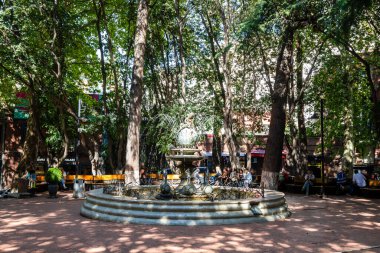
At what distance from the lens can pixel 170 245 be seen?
7773 mm

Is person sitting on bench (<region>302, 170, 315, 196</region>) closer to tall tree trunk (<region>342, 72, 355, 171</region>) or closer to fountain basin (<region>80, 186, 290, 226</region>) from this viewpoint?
tall tree trunk (<region>342, 72, 355, 171</region>)

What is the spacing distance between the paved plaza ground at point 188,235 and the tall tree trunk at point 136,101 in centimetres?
492

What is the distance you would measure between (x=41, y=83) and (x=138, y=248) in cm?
1656

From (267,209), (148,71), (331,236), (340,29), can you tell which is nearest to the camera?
(331,236)

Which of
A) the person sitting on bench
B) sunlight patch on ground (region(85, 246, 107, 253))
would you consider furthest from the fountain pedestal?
the person sitting on bench

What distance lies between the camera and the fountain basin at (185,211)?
10133mm

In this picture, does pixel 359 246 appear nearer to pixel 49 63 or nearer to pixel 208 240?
pixel 208 240

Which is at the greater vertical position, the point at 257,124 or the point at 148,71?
the point at 148,71

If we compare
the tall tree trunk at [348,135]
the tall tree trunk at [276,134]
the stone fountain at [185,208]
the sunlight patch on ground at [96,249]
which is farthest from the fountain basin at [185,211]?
the tall tree trunk at [348,135]

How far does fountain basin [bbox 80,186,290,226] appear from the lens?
10133mm

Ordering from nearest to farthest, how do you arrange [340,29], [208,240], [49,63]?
[208,240]
[340,29]
[49,63]

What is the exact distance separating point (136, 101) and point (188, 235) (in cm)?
983

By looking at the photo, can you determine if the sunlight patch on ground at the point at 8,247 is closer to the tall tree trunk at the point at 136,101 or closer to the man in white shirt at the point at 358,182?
the tall tree trunk at the point at 136,101

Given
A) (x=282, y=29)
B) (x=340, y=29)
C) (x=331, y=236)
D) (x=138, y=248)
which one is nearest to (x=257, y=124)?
(x=282, y=29)
